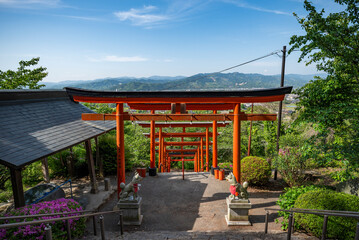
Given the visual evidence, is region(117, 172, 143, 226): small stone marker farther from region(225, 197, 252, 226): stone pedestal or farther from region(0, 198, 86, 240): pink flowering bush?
region(225, 197, 252, 226): stone pedestal

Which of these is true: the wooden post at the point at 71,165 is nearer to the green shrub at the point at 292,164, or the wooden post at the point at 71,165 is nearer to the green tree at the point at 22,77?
the green tree at the point at 22,77

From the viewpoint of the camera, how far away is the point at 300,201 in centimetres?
589

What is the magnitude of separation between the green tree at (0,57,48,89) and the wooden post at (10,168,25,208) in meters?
13.3

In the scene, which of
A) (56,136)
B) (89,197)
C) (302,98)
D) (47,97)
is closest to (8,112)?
(56,136)

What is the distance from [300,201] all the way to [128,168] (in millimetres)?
9913

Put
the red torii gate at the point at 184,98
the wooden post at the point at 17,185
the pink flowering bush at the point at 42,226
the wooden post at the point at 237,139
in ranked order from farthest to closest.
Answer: the wooden post at the point at 237,139 < the red torii gate at the point at 184,98 < the wooden post at the point at 17,185 < the pink flowering bush at the point at 42,226

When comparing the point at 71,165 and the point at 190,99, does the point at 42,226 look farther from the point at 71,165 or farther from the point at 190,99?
the point at 71,165

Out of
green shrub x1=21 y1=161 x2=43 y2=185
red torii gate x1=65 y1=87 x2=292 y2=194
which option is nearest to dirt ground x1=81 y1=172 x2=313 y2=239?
red torii gate x1=65 y1=87 x2=292 y2=194

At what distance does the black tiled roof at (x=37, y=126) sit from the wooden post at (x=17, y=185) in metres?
0.47

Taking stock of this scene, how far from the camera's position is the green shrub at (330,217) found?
5031 mm

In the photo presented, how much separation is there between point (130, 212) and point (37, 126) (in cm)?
442

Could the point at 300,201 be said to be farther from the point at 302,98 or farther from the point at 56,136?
the point at 56,136

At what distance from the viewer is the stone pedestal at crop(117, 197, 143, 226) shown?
21.6 ft

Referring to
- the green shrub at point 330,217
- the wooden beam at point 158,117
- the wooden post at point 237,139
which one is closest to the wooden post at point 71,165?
the wooden beam at point 158,117
